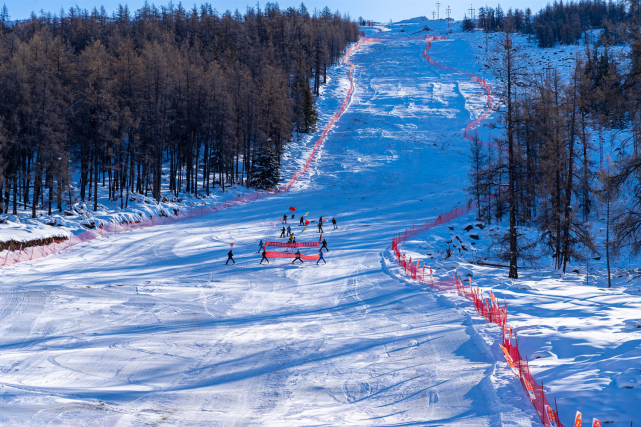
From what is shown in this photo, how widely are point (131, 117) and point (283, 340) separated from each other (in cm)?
3344

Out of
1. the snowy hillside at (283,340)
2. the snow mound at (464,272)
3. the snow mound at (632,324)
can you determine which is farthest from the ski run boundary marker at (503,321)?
the snow mound at (632,324)

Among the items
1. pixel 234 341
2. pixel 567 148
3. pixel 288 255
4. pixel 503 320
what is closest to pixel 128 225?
pixel 288 255

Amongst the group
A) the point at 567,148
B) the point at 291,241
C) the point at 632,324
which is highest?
the point at 567,148

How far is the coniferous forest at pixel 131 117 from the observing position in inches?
1383

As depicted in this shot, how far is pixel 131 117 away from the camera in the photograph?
4219 centimetres

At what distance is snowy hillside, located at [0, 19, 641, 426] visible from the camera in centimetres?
983

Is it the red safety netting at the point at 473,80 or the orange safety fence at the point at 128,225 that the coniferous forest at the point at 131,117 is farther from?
the red safety netting at the point at 473,80

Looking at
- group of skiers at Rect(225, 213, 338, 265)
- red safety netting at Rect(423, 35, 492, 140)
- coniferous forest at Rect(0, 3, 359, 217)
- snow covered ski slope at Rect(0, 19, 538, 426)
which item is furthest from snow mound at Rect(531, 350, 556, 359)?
coniferous forest at Rect(0, 3, 359, 217)

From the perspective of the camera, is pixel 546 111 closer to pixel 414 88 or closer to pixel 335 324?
pixel 335 324

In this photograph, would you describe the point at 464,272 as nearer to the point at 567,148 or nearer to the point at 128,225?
the point at 567,148

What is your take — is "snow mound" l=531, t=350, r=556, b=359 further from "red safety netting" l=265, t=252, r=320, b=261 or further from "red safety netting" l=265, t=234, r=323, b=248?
"red safety netting" l=265, t=234, r=323, b=248

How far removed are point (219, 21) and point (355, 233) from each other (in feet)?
313

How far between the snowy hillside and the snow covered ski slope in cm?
6

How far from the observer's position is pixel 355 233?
37125 mm
